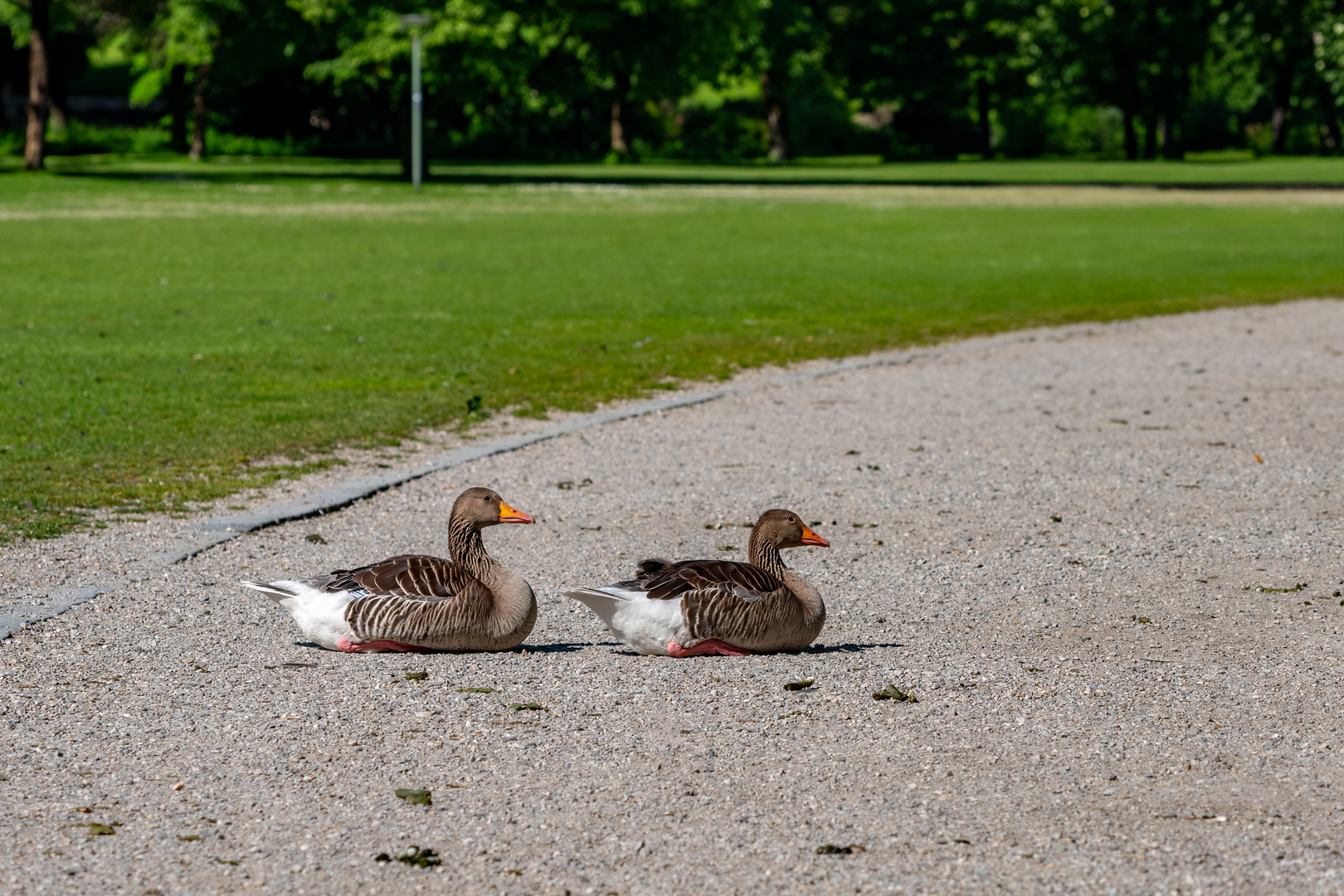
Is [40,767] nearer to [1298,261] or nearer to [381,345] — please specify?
[381,345]

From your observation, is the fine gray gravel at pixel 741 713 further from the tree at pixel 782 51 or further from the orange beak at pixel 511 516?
the tree at pixel 782 51

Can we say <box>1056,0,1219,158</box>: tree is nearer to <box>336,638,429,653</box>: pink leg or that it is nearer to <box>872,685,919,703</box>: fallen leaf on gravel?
<box>872,685,919,703</box>: fallen leaf on gravel

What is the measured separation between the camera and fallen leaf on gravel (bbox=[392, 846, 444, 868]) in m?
4.54

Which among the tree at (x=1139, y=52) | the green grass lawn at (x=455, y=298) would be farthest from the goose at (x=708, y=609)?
the tree at (x=1139, y=52)

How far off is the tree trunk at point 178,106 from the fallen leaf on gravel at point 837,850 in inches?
3270

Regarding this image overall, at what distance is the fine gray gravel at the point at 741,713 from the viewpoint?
460 centimetres

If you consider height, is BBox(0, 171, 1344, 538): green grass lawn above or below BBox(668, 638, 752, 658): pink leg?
above

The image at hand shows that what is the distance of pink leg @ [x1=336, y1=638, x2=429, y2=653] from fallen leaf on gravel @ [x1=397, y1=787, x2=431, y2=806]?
1.42 meters

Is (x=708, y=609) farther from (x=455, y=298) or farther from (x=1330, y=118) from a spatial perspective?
(x=1330, y=118)

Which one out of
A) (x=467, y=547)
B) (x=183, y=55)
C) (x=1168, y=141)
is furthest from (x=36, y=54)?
(x=1168, y=141)

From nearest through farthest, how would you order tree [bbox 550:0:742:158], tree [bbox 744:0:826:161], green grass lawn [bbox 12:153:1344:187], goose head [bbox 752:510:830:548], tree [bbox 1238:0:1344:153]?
goose head [bbox 752:510:830:548] → tree [bbox 550:0:742:158] → green grass lawn [bbox 12:153:1344:187] → tree [bbox 744:0:826:161] → tree [bbox 1238:0:1344:153]

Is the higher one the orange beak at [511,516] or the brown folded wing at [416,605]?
the orange beak at [511,516]

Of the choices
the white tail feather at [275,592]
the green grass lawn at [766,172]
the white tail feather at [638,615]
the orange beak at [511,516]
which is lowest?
the white tail feather at [638,615]

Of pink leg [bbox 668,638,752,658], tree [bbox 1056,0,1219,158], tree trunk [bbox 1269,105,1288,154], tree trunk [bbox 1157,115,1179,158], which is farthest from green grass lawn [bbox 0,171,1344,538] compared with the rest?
tree trunk [bbox 1269,105,1288,154]
